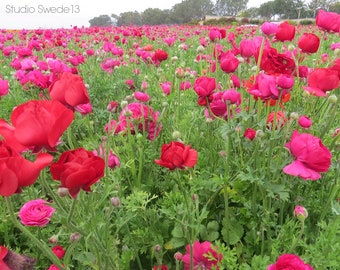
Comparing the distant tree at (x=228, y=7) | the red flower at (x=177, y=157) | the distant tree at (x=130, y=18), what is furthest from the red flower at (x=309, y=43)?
the distant tree at (x=228, y=7)

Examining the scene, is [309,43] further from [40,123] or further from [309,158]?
[40,123]

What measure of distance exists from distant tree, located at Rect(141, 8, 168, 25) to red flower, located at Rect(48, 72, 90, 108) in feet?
141

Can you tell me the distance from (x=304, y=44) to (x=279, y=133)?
48 centimetres

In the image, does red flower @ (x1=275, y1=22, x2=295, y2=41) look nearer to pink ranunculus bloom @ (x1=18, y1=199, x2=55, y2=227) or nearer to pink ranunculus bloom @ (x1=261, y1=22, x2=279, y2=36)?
pink ranunculus bloom @ (x1=261, y1=22, x2=279, y2=36)

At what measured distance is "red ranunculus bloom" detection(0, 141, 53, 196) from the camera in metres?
0.56

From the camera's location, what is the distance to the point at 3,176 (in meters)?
0.56

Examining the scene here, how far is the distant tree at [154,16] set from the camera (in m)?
42.6

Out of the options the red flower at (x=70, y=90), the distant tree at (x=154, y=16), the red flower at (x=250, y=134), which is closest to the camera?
the red flower at (x=70, y=90)

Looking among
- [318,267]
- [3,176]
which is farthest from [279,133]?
[3,176]

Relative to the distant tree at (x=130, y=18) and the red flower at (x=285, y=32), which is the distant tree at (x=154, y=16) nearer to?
the distant tree at (x=130, y=18)

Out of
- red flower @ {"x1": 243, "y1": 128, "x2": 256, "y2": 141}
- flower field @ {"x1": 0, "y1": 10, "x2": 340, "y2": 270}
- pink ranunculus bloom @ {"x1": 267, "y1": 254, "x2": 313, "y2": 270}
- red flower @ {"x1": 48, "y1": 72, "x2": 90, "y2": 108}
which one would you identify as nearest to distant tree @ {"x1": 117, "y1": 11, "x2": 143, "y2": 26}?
flower field @ {"x1": 0, "y1": 10, "x2": 340, "y2": 270}

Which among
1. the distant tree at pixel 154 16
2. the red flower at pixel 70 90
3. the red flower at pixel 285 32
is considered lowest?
the distant tree at pixel 154 16

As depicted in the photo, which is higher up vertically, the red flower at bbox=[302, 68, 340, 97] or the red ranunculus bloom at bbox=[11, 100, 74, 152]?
the red ranunculus bloom at bbox=[11, 100, 74, 152]

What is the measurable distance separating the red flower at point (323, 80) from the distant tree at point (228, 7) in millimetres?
45161
